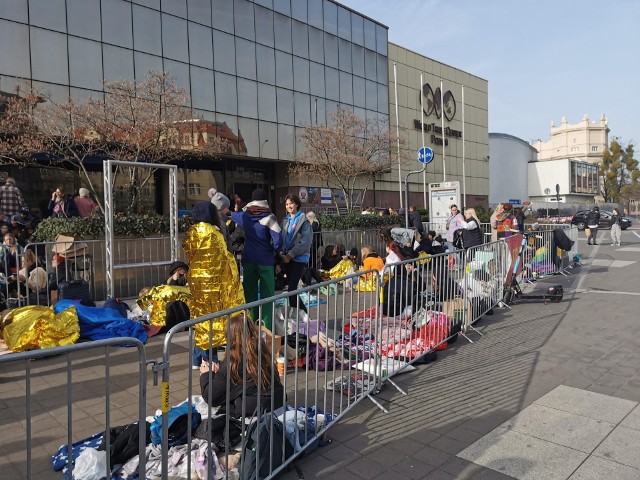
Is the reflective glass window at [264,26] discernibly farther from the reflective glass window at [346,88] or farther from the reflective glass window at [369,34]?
the reflective glass window at [369,34]

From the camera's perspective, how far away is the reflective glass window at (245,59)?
21.7 m

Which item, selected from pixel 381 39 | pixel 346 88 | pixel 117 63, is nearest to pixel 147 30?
pixel 117 63

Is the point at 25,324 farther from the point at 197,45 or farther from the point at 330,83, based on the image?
the point at 330,83

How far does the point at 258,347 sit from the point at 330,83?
25278mm

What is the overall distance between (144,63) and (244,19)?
5.99 metres

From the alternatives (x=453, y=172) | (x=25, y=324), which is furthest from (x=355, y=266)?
(x=453, y=172)

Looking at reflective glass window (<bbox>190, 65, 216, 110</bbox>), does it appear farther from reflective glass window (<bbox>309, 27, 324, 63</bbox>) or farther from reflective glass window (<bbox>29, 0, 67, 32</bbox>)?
reflective glass window (<bbox>309, 27, 324, 63</bbox>)

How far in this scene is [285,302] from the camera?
11.6ft

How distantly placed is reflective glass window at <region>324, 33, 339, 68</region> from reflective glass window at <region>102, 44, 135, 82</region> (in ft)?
37.9

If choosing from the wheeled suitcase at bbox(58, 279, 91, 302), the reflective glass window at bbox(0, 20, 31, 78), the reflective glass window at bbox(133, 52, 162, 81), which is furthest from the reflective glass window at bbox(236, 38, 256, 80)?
the wheeled suitcase at bbox(58, 279, 91, 302)

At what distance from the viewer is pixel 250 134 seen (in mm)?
22062

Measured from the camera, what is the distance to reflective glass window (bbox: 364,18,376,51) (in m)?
29.5

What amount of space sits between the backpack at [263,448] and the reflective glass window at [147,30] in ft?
60.4

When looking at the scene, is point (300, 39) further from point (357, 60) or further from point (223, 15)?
point (357, 60)
